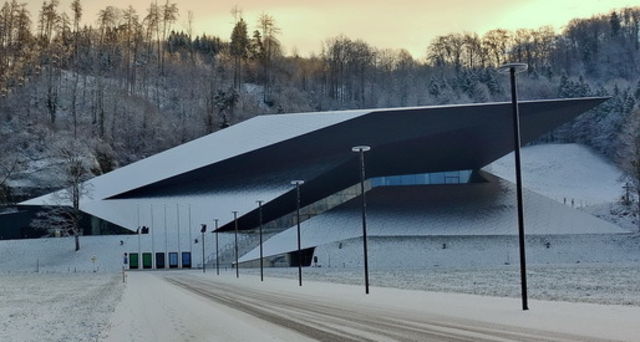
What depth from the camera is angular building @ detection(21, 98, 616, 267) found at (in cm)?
5138

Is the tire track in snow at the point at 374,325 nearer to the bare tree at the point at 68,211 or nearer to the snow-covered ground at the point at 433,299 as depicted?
the snow-covered ground at the point at 433,299

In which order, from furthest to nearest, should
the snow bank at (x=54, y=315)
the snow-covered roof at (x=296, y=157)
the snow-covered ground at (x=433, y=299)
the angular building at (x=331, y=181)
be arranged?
the angular building at (x=331, y=181)
the snow-covered roof at (x=296, y=157)
the snow bank at (x=54, y=315)
the snow-covered ground at (x=433, y=299)

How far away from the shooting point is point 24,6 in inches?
4488

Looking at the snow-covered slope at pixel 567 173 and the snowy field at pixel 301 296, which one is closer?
the snowy field at pixel 301 296

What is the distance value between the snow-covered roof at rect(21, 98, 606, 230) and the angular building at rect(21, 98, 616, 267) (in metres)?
0.09

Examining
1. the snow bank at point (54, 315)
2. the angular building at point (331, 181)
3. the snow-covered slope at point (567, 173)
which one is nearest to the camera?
the snow bank at point (54, 315)

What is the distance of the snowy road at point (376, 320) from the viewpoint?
11406 millimetres

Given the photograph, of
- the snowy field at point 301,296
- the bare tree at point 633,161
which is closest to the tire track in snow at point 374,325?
the snowy field at point 301,296

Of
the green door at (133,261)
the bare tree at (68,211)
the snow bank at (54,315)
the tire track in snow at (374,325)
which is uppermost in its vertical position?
the bare tree at (68,211)

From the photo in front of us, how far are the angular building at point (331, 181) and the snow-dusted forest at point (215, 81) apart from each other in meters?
10.4

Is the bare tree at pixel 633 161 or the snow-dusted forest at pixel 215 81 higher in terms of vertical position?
the snow-dusted forest at pixel 215 81

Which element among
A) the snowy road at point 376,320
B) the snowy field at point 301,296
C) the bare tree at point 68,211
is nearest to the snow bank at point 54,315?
the snowy field at point 301,296

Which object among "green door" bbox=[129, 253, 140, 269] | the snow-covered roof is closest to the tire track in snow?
the snow-covered roof

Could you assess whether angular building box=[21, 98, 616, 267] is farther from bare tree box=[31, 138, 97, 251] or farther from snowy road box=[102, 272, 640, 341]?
snowy road box=[102, 272, 640, 341]
